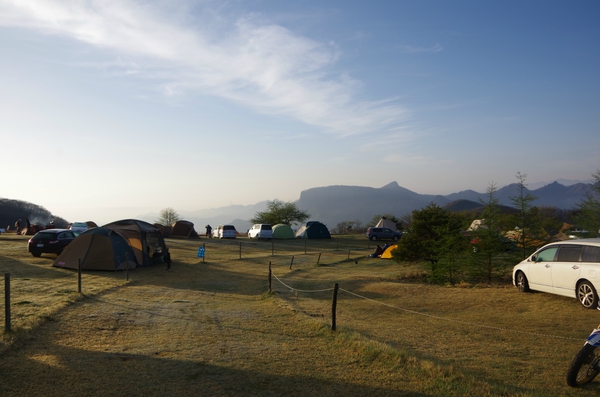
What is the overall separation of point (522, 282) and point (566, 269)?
1.99 meters

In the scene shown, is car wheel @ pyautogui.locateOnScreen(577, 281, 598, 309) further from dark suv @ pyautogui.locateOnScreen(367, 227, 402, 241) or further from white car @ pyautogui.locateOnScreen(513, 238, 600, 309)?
dark suv @ pyautogui.locateOnScreen(367, 227, 402, 241)

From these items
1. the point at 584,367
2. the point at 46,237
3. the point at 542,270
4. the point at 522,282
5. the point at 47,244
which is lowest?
the point at 584,367

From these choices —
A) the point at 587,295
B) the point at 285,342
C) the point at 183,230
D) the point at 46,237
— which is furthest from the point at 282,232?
the point at 285,342

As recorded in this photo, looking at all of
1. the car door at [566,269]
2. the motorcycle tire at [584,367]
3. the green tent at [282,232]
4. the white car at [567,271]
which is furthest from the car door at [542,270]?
the green tent at [282,232]

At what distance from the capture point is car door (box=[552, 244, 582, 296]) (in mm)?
11070

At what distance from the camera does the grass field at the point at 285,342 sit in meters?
6.10

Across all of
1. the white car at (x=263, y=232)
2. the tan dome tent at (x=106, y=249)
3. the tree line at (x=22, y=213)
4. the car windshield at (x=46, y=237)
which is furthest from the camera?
the tree line at (x=22, y=213)

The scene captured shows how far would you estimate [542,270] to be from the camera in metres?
12.3

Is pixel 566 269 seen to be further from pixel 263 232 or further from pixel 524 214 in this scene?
pixel 263 232

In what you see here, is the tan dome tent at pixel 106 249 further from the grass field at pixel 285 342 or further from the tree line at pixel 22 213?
the tree line at pixel 22 213

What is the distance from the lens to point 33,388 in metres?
5.79

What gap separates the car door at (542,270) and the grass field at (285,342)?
0.36 m

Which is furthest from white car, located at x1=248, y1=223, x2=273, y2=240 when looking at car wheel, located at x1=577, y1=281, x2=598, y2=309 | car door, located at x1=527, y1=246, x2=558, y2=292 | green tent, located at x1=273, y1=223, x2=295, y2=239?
car wheel, located at x1=577, y1=281, x2=598, y2=309

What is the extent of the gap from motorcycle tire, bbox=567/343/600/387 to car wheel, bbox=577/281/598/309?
4979mm
